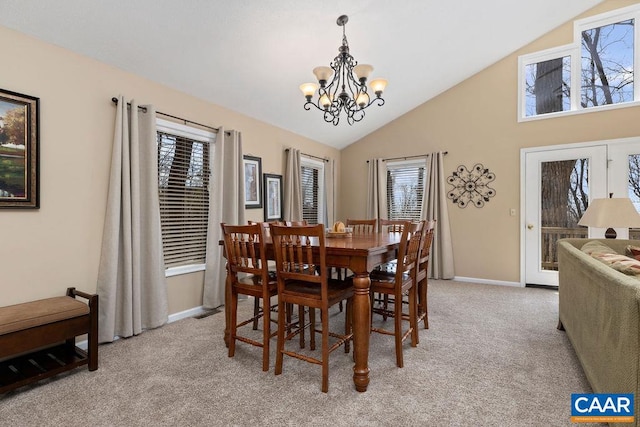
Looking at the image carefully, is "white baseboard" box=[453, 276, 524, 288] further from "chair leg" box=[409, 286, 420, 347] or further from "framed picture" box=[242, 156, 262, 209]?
"framed picture" box=[242, 156, 262, 209]

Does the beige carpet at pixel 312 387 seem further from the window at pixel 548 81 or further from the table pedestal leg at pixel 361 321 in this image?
the window at pixel 548 81

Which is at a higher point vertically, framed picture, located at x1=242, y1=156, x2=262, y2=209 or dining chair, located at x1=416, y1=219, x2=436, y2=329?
framed picture, located at x1=242, y1=156, x2=262, y2=209

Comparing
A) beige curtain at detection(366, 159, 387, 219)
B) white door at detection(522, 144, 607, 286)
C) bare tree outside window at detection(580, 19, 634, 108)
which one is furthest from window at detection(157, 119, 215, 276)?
bare tree outside window at detection(580, 19, 634, 108)

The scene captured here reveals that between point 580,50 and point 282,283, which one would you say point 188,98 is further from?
point 580,50

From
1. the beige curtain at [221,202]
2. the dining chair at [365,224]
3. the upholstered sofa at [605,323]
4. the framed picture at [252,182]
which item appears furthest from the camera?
the framed picture at [252,182]

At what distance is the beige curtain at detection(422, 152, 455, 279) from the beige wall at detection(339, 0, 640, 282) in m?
0.15

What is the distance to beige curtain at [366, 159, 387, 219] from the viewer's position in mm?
5664

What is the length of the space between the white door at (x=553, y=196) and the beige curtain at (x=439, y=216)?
1.04 m

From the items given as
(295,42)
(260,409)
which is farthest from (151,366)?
(295,42)

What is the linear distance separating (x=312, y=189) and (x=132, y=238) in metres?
3.25

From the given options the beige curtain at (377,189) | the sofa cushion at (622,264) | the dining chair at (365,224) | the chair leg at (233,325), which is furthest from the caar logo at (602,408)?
the beige curtain at (377,189)

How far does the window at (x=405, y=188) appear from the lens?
551 cm

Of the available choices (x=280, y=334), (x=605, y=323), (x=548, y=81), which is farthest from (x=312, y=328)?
(x=548, y=81)

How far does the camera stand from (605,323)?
63.8 inches
